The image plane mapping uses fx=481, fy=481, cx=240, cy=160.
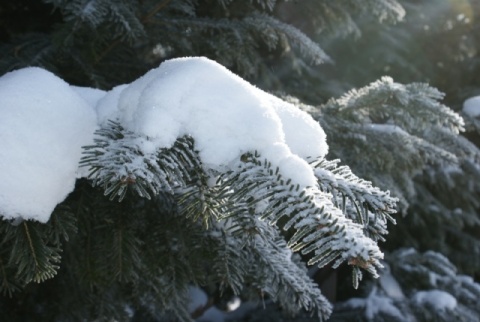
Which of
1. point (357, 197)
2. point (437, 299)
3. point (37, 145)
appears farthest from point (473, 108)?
point (37, 145)

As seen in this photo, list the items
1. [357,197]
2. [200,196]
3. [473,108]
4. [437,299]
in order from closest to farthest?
[357,197], [200,196], [473,108], [437,299]

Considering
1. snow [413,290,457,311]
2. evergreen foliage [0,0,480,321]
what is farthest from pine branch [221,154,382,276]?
snow [413,290,457,311]

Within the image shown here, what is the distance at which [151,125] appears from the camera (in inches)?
32.8

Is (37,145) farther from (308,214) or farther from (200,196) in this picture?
(308,214)

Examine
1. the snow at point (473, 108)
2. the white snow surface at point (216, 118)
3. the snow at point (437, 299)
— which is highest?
the white snow surface at point (216, 118)

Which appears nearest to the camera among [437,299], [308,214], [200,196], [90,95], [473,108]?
[308,214]

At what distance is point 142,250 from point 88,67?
0.74 m

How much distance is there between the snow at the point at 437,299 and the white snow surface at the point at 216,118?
216 centimetres

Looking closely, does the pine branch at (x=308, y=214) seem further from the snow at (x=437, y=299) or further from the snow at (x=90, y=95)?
the snow at (x=437, y=299)

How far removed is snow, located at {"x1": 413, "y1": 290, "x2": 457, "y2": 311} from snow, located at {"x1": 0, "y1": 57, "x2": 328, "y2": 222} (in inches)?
85.4

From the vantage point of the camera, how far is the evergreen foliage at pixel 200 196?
0.74m

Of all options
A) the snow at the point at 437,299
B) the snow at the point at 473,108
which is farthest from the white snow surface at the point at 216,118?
the snow at the point at 437,299

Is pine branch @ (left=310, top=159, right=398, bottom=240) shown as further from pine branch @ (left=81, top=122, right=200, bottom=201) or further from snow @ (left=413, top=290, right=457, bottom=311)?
snow @ (left=413, top=290, right=457, bottom=311)

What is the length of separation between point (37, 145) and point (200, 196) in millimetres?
322
